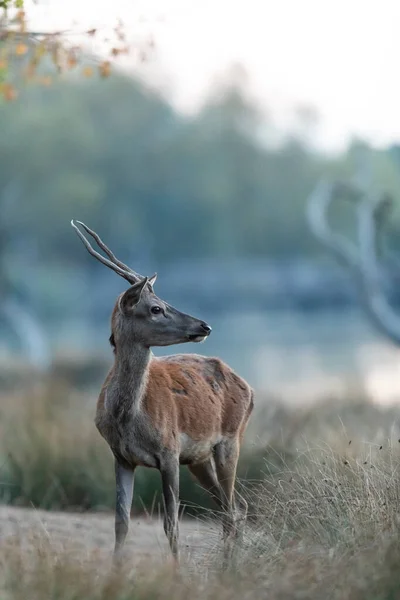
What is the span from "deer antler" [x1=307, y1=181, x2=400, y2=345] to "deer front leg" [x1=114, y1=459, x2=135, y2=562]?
959cm

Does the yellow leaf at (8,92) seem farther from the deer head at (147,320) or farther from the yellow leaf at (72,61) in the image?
the deer head at (147,320)

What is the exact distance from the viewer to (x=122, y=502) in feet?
26.2

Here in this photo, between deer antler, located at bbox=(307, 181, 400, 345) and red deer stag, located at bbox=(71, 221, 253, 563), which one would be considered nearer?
red deer stag, located at bbox=(71, 221, 253, 563)

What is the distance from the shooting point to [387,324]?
56.7 ft

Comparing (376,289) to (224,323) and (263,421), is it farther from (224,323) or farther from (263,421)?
(224,323)

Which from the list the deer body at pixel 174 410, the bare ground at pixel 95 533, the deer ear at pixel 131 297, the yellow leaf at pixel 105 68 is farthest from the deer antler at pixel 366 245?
the deer ear at pixel 131 297

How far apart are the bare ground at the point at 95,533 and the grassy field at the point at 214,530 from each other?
0.02 m

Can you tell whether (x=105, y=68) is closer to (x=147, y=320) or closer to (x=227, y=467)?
(x=147, y=320)

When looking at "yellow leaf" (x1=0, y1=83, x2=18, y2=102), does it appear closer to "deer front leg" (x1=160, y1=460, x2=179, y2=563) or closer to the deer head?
the deer head

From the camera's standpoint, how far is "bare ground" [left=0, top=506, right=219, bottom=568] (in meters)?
8.10

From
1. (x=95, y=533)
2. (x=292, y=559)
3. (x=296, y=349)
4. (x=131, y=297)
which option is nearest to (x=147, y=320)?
(x=131, y=297)

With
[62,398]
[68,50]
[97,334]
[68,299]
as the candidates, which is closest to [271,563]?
[68,50]

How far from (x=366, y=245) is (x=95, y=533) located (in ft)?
31.2

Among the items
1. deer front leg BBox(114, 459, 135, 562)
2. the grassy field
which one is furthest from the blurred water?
deer front leg BBox(114, 459, 135, 562)
